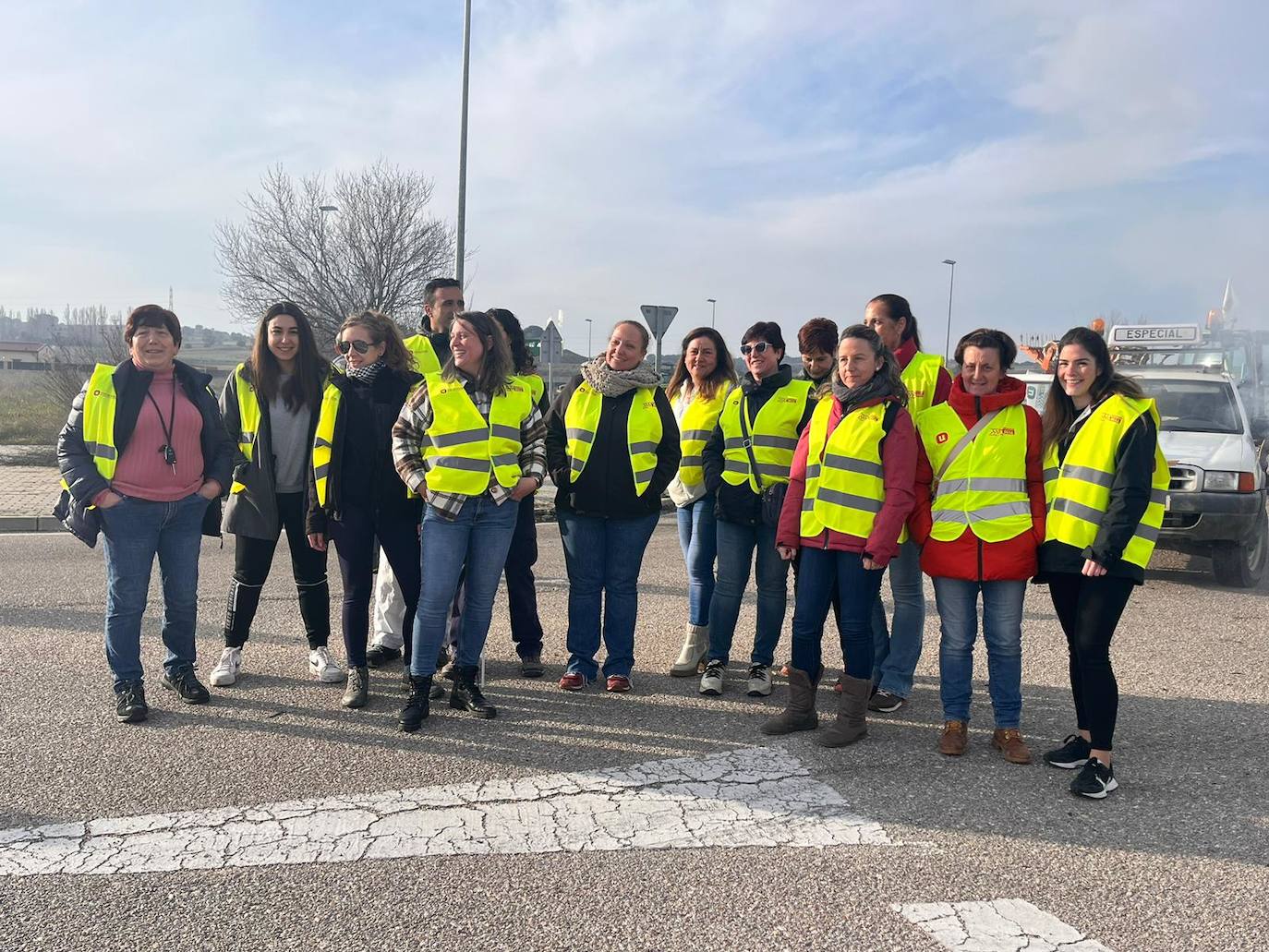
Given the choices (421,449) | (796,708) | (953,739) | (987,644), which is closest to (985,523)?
(987,644)

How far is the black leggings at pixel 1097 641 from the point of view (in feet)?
13.7

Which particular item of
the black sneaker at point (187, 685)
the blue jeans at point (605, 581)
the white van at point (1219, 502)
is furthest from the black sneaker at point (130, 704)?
the white van at point (1219, 502)

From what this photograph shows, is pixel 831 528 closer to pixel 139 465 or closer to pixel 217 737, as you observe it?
pixel 217 737

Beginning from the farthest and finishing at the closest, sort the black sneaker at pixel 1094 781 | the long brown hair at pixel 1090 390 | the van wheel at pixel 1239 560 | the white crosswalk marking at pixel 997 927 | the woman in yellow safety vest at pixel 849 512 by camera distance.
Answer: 1. the van wheel at pixel 1239 560
2. the woman in yellow safety vest at pixel 849 512
3. the long brown hair at pixel 1090 390
4. the black sneaker at pixel 1094 781
5. the white crosswalk marking at pixel 997 927

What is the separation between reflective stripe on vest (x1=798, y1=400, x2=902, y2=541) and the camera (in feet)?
14.9

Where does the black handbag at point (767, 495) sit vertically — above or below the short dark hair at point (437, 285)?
below

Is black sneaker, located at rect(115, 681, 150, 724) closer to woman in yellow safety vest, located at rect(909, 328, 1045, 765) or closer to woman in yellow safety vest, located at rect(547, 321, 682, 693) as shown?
woman in yellow safety vest, located at rect(547, 321, 682, 693)

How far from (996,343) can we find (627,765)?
2438 millimetres

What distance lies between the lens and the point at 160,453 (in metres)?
4.94

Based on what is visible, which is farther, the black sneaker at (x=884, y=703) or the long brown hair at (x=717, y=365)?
the long brown hair at (x=717, y=365)

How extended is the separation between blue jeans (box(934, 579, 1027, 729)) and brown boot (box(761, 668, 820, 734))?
61cm

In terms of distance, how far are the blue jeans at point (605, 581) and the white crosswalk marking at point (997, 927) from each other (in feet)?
8.06

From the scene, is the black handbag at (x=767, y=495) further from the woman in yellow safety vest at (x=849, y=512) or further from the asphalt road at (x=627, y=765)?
the asphalt road at (x=627, y=765)

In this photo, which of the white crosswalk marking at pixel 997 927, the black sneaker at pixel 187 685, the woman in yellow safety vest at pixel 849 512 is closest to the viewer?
the white crosswalk marking at pixel 997 927
